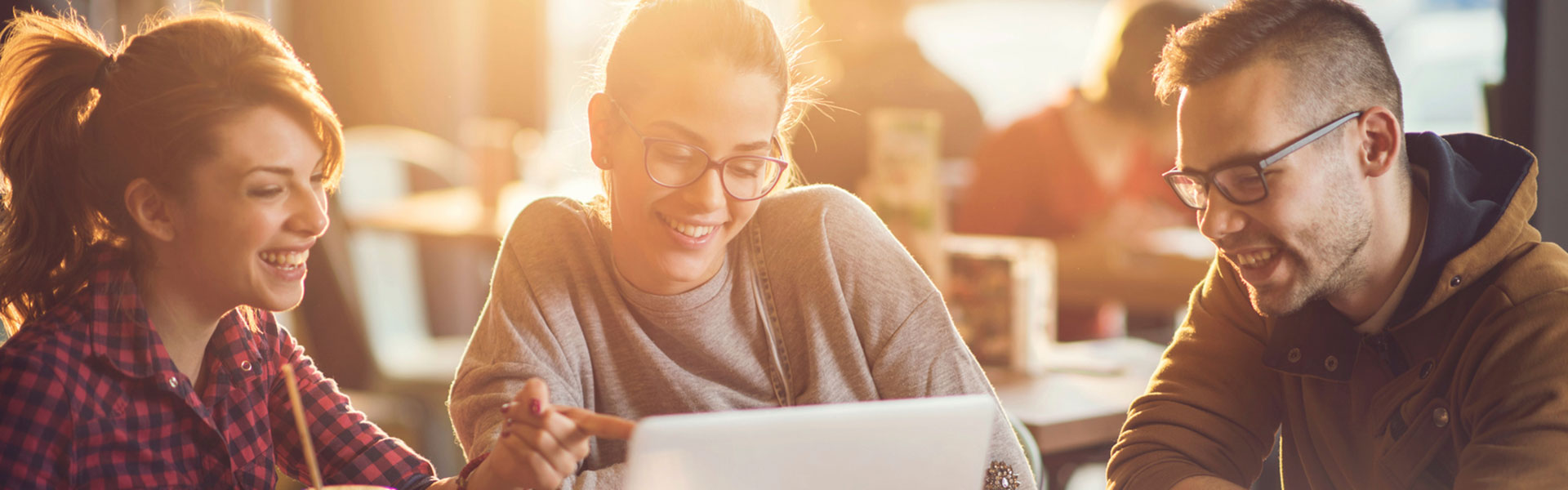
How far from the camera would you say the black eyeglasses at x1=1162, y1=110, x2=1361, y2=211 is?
131 centimetres

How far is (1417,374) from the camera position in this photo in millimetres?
1339

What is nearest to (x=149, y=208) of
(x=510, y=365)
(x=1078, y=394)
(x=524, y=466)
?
(x=510, y=365)

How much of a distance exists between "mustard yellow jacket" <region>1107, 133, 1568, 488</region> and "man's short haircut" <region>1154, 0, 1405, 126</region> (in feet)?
0.39

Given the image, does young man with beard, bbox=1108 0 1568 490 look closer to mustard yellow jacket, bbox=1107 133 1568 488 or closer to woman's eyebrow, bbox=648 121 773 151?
mustard yellow jacket, bbox=1107 133 1568 488

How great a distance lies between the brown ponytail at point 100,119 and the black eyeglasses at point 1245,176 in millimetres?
985

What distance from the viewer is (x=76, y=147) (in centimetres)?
126

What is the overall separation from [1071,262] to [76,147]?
258 cm

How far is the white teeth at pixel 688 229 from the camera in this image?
1.42m

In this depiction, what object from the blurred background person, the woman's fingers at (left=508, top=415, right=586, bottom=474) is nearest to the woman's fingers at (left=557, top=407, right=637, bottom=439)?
the woman's fingers at (left=508, top=415, right=586, bottom=474)

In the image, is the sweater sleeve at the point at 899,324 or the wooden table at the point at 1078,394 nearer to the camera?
the sweater sleeve at the point at 899,324

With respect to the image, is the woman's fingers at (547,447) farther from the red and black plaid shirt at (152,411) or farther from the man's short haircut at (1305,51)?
the man's short haircut at (1305,51)

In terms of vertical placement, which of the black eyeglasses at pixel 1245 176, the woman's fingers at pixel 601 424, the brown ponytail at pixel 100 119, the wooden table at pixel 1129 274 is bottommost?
the wooden table at pixel 1129 274

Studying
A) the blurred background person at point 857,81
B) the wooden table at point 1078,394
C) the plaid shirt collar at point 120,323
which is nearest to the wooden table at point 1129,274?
the blurred background person at point 857,81

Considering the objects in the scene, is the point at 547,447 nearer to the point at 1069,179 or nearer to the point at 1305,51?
→ the point at 1305,51
